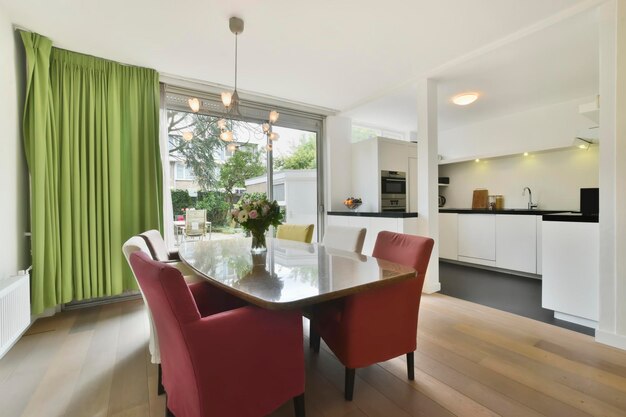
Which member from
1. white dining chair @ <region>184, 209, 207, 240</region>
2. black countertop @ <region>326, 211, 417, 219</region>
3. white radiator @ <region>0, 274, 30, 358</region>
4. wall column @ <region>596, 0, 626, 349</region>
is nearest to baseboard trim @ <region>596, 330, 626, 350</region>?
wall column @ <region>596, 0, 626, 349</region>

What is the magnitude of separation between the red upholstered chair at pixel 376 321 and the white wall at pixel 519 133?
12.9 feet

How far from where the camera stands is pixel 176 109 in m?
3.51

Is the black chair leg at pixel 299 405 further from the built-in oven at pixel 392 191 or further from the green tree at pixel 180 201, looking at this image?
the built-in oven at pixel 392 191

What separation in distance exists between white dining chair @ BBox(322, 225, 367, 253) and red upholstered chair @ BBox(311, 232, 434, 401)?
554 mm

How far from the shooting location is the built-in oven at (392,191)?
4.45 metres

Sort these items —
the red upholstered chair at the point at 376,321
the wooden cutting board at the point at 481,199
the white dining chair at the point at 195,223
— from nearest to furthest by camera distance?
the red upholstered chair at the point at 376,321 → the white dining chair at the point at 195,223 → the wooden cutting board at the point at 481,199

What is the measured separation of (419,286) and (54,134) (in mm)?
3398

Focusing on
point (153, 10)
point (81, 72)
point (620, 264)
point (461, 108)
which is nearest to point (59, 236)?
point (81, 72)

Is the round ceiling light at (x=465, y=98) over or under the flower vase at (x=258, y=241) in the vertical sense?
over

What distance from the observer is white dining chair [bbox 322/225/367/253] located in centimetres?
231

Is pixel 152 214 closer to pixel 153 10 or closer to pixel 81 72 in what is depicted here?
pixel 81 72

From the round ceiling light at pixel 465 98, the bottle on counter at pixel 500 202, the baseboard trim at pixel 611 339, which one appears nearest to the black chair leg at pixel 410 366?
the baseboard trim at pixel 611 339

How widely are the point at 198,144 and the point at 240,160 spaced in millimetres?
588

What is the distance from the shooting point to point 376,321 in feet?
5.04
